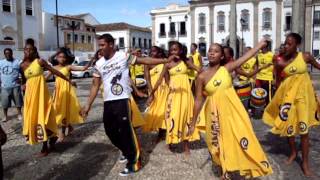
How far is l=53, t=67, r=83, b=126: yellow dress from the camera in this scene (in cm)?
817

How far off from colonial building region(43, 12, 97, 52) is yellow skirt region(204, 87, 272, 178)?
46138mm

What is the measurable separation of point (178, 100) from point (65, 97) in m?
2.51

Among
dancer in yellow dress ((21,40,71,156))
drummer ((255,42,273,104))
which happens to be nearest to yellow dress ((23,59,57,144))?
dancer in yellow dress ((21,40,71,156))

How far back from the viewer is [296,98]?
599 cm

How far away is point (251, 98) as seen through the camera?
9.95 metres

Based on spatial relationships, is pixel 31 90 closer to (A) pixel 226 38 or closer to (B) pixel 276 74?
(B) pixel 276 74

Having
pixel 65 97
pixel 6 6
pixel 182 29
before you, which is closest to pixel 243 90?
pixel 65 97

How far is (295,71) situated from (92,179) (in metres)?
3.21

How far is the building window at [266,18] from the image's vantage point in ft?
202

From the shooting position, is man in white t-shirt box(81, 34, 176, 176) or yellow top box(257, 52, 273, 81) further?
yellow top box(257, 52, 273, 81)

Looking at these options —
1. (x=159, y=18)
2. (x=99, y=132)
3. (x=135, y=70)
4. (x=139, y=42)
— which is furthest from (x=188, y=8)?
(x=99, y=132)

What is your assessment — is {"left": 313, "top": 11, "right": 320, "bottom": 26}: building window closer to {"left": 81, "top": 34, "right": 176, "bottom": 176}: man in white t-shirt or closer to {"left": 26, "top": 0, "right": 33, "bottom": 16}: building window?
{"left": 26, "top": 0, "right": 33, "bottom": 16}: building window

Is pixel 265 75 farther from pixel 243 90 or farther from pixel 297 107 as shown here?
pixel 297 107

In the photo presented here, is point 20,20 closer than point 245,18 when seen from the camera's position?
Yes
